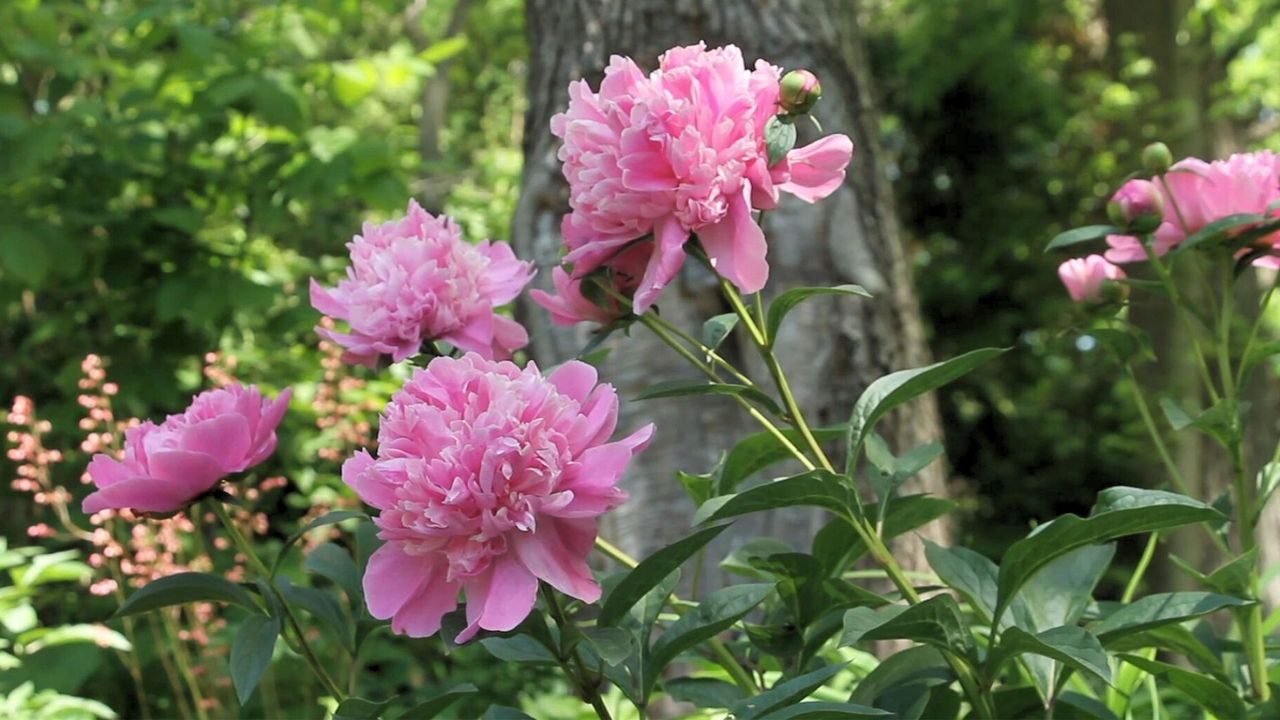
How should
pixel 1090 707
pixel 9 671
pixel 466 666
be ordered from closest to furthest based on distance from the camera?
pixel 1090 707
pixel 9 671
pixel 466 666

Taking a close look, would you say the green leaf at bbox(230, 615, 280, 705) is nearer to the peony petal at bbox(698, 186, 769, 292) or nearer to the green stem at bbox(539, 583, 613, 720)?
the green stem at bbox(539, 583, 613, 720)

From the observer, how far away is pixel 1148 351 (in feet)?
3.38

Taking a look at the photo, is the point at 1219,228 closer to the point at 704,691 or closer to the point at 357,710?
the point at 704,691

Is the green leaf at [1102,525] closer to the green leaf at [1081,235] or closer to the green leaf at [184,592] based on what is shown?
the green leaf at [1081,235]

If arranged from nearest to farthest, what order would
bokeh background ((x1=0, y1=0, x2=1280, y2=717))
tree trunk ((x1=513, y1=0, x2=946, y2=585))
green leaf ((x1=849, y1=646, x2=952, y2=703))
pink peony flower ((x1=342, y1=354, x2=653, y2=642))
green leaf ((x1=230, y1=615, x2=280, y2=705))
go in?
pink peony flower ((x1=342, y1=354, x2=653, y2=642)) → green leaf ((x1=230, y1=615, x2=280, y2=705)) → green leaf ((x1=849, y1=646, x2=952, y2=703)) → tree trunk ((x1=513, y1=0, x2=946, y2=585)) → bokeh background ((x1=0, y1=0, x2=1280, y2=717))

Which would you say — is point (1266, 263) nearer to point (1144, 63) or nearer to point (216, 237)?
point (216, 237)

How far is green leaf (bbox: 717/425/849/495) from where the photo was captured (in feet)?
2.87

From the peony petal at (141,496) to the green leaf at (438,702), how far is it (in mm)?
206

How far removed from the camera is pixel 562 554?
0.66 metres

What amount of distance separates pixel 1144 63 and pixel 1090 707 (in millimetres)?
4033

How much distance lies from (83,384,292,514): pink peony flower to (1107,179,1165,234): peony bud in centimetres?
65

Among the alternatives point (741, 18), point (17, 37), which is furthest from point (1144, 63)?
point (17, 37)

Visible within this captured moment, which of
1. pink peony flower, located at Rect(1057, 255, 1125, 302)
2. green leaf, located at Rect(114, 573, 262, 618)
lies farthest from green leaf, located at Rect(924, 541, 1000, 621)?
green leaf, located at Rect(114, 573, 262, 618)

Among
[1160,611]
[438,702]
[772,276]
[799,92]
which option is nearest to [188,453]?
[438,702]
